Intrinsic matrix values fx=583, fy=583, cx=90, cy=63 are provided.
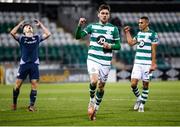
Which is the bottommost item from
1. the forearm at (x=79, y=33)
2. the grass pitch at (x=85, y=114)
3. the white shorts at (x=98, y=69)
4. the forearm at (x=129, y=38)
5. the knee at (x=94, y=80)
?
the grass pitch at (x=85, y=114)

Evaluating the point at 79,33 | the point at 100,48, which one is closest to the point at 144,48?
the point at 100,48

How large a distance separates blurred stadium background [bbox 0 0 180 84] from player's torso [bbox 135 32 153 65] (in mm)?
18909

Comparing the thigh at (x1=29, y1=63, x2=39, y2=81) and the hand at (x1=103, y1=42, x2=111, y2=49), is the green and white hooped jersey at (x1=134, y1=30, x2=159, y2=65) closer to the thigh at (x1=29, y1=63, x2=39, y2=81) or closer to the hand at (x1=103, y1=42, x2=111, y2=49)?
the thigh at (x1=29, y1=63, x2=39, y2=81)

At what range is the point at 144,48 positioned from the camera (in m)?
16.6

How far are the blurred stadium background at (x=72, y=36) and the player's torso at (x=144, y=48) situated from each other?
18.9m

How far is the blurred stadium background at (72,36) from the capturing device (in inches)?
1441

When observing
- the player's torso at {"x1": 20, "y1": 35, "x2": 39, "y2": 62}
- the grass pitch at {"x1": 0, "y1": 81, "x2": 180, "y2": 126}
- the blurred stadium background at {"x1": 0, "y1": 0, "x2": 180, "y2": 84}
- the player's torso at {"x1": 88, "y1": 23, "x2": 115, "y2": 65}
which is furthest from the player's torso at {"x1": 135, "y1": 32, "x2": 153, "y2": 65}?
the blurred stadium background at {"x1": 0, "y1": 0, "x2": 180, "y2": 84}

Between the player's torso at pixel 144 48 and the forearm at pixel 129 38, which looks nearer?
the forearm at pixel 129 38

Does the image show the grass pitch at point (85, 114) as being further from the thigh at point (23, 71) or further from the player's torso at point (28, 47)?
the player's torso at point (28, 47)

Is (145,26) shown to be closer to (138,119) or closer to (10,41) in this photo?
(138,119)

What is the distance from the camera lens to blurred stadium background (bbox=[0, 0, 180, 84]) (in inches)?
1441

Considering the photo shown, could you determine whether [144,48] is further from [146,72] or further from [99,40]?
[99,40]

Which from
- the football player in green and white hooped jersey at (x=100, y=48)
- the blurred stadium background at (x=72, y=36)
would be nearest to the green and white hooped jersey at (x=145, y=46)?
the football player in green and white hooped jersey at (x=100, y=48)

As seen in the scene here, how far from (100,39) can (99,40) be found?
0.03m
